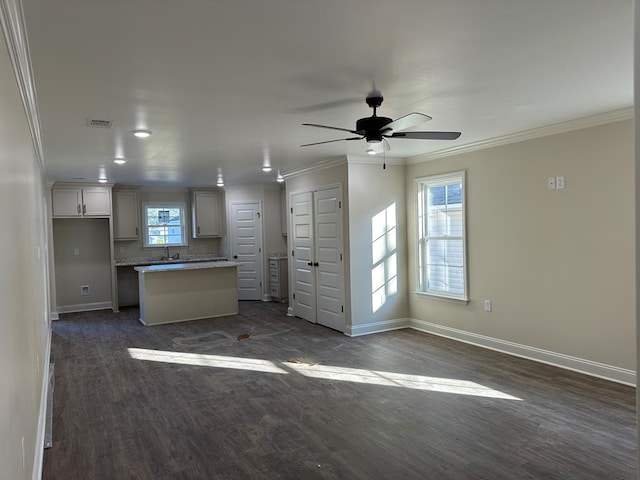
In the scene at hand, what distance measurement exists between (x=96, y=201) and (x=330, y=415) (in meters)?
6.47

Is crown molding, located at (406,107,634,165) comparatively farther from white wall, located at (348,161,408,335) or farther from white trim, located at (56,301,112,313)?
white trim, located at (56,301,112,313)

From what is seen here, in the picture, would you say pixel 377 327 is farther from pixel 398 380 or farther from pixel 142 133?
pixel 142 133

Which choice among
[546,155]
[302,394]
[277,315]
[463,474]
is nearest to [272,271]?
[277,315]

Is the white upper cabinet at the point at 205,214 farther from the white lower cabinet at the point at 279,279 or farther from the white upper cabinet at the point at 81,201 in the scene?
the white upper cabinet at the point at 81,201

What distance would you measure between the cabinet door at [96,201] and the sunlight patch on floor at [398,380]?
5247 millimetres

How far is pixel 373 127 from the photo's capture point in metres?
3.23

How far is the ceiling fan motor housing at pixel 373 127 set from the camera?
10.5 ft

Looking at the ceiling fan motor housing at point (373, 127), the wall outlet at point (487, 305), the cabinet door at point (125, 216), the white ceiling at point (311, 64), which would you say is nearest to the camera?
the white ceiling at point (311, 64)

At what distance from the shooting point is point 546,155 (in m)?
4.50

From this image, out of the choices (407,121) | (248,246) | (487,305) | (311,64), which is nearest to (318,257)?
(487,305)

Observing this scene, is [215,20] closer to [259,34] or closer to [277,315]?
[259,34]

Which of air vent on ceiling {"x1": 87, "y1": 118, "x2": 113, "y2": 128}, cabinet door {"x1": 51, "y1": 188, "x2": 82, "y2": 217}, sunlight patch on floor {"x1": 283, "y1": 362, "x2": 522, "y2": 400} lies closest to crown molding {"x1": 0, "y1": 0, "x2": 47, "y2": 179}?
air vent on ceiling {"x1": 87, "y1": 118, "x2": 113, "y2": 128}

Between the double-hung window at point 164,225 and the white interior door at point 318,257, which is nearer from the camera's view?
the white interior door at point 318,257

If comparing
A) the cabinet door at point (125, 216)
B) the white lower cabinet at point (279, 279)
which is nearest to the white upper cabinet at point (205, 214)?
the cabinet door at point (125, 216)
